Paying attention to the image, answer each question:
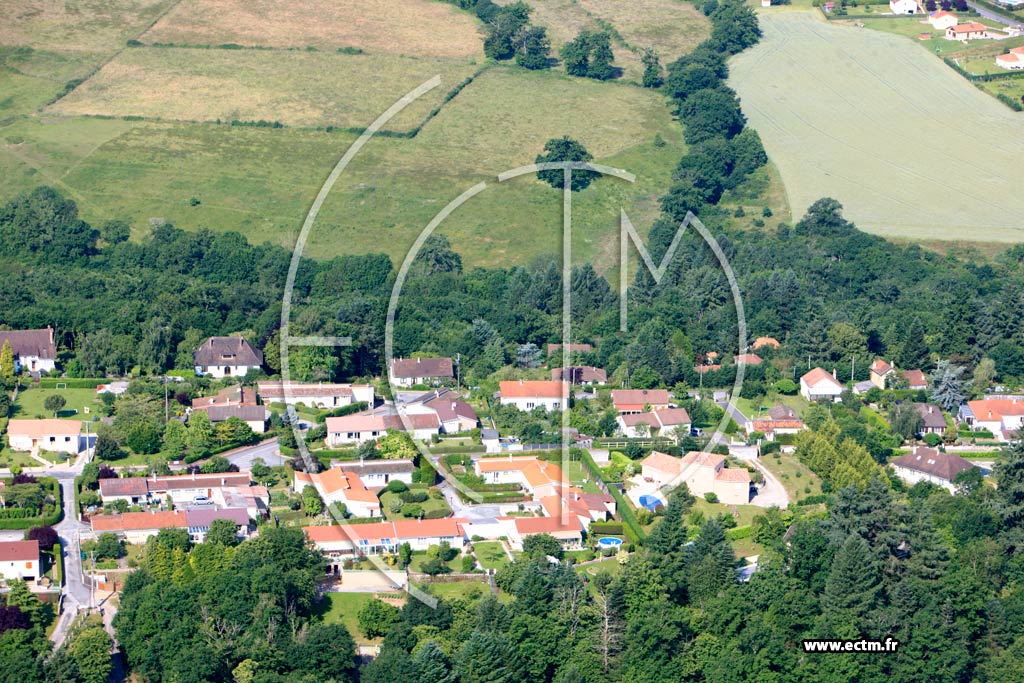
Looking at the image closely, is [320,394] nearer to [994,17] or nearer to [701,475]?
[701,475]

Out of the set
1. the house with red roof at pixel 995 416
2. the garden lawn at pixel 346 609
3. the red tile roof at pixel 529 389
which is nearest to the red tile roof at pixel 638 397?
the red tile roof at pixel 529 389

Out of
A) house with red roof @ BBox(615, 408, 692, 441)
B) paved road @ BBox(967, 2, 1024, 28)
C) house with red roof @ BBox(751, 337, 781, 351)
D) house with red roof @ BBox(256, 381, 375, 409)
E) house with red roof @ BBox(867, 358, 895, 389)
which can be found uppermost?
paved road @ BBox(967, 2, 1024, 28)

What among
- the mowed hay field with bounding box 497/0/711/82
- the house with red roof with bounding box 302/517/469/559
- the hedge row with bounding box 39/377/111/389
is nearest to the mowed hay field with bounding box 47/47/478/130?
the mowed hay field with bounding box 497/0/711/82

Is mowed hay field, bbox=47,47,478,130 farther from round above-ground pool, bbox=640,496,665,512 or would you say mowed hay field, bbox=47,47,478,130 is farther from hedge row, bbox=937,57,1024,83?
round above-ground pool, bbox=640,496,665,512

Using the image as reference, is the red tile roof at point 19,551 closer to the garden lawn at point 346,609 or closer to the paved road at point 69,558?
the paved road at point 69,558

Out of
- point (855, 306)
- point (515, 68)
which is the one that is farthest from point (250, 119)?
point (855, 306)
